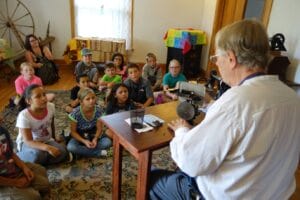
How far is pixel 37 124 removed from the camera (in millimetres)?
1957

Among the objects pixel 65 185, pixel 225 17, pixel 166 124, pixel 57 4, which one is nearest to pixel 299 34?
pixel 225 17

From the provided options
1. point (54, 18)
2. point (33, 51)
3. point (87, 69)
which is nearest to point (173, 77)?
point (87, 69)

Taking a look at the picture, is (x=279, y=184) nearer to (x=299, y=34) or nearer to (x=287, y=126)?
(x=287, y=126)

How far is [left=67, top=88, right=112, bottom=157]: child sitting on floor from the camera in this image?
2.21 metres

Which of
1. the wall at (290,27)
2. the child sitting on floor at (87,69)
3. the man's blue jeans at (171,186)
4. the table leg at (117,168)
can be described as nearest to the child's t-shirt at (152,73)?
the child sitting on floor at (87,69)

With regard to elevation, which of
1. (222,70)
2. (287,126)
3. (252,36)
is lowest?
(287,126)

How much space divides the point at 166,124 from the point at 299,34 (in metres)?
2.31

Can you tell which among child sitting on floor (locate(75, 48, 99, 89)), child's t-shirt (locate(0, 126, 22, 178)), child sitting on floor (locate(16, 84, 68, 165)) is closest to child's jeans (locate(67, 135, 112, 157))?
child sitting on floor (locate(16, 84, 68, 165))

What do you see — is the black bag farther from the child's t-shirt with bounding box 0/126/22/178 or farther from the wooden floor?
the child's t-shirt with bounding box 0/126/22/178

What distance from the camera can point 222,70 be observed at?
97 cm

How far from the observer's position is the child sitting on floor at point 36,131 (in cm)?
188

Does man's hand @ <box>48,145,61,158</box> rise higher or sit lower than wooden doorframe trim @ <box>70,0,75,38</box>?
lower

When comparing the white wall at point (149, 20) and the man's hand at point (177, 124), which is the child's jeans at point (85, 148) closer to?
the man's hand at point (177, 124)

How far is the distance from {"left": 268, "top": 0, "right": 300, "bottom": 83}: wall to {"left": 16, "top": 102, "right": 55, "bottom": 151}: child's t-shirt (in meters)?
2.63
